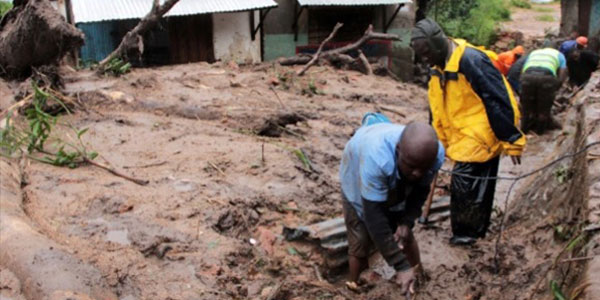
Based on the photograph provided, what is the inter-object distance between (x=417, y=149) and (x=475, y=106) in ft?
5.17

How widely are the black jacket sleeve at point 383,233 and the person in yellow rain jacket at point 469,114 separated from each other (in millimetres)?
1130

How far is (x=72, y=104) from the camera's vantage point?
615 centimetres

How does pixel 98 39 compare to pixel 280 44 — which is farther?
pixel 280 44

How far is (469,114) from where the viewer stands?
3941 millimetres

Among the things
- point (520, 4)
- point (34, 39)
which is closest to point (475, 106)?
point (34, 39)

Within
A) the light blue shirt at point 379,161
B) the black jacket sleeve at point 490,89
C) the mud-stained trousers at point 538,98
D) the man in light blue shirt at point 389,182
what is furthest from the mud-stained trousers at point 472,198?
the mud-stained trousers at point 538,98

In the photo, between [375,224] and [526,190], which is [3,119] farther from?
[526,190]

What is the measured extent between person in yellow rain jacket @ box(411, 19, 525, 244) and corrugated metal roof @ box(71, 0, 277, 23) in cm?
845

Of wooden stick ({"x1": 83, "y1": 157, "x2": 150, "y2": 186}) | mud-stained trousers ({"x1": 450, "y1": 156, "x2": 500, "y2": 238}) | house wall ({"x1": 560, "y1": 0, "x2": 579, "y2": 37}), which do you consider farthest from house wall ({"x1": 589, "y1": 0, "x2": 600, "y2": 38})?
wooden stick ({"x1": 83, "y1": 157, "x2": 150, "y2": 186})

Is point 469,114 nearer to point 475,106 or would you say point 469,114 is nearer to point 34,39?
point 475,106

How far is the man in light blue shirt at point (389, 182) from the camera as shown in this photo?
2.58m

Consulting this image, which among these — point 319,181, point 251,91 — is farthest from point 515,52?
point 319,181

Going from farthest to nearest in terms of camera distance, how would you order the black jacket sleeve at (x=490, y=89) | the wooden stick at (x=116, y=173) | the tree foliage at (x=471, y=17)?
the tree foliage at (x=471, y=17) < the wooden stick at (x=116, y=173) < the black jacket sleeve at (x=490, y=89)

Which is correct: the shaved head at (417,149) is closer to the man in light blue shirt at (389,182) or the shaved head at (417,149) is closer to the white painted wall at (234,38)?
the man in light blue shirt at (389,182)
